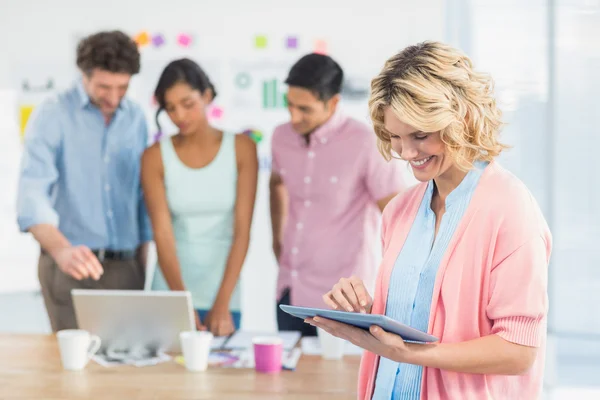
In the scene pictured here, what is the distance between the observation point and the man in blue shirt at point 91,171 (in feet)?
9.40

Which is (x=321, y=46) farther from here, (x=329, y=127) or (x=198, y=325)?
(x=198, y=325)

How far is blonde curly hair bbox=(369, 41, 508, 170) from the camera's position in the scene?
1392mm

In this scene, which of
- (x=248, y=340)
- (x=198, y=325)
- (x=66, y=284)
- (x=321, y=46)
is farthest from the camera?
(x=321, y=46)

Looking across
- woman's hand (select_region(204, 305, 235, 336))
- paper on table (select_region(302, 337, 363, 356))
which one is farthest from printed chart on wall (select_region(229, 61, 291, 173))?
paper on table (select_region(302, 337, 363, 356))

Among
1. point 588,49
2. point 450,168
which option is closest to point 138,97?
point 588,49

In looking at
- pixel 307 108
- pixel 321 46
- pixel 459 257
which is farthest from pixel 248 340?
pixel 321 46

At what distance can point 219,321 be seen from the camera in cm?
262

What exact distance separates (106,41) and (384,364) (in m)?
1.82

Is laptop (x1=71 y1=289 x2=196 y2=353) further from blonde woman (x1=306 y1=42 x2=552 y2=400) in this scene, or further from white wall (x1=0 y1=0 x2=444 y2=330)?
white wall (x1=0 y1=0 x2=444 y2=330)

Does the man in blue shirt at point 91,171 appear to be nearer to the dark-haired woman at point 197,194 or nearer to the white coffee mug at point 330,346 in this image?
the dark-haired woman at point 197,194

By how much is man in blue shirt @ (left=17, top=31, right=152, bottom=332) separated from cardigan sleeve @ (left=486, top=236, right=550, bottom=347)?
1.89 meters

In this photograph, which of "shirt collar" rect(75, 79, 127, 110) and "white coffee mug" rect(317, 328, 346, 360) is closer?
"white coffee mug" rect(317, 328, 346, 360)

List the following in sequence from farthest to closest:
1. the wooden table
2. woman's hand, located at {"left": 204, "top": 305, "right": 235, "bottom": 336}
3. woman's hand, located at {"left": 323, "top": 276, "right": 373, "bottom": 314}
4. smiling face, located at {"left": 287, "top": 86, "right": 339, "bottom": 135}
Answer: smiling face, located at {"left": 287, "top": 86, "right": 339, "bottom": 135} < woman's hand, located at {"left": 204, "top": 305, "right": 235, "bottom": 336} < the wooden table < woman's hand, located at {"left": 323, "top": 276, "right": 373, "bottom": 314}

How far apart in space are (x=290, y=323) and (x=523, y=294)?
5.18ft
